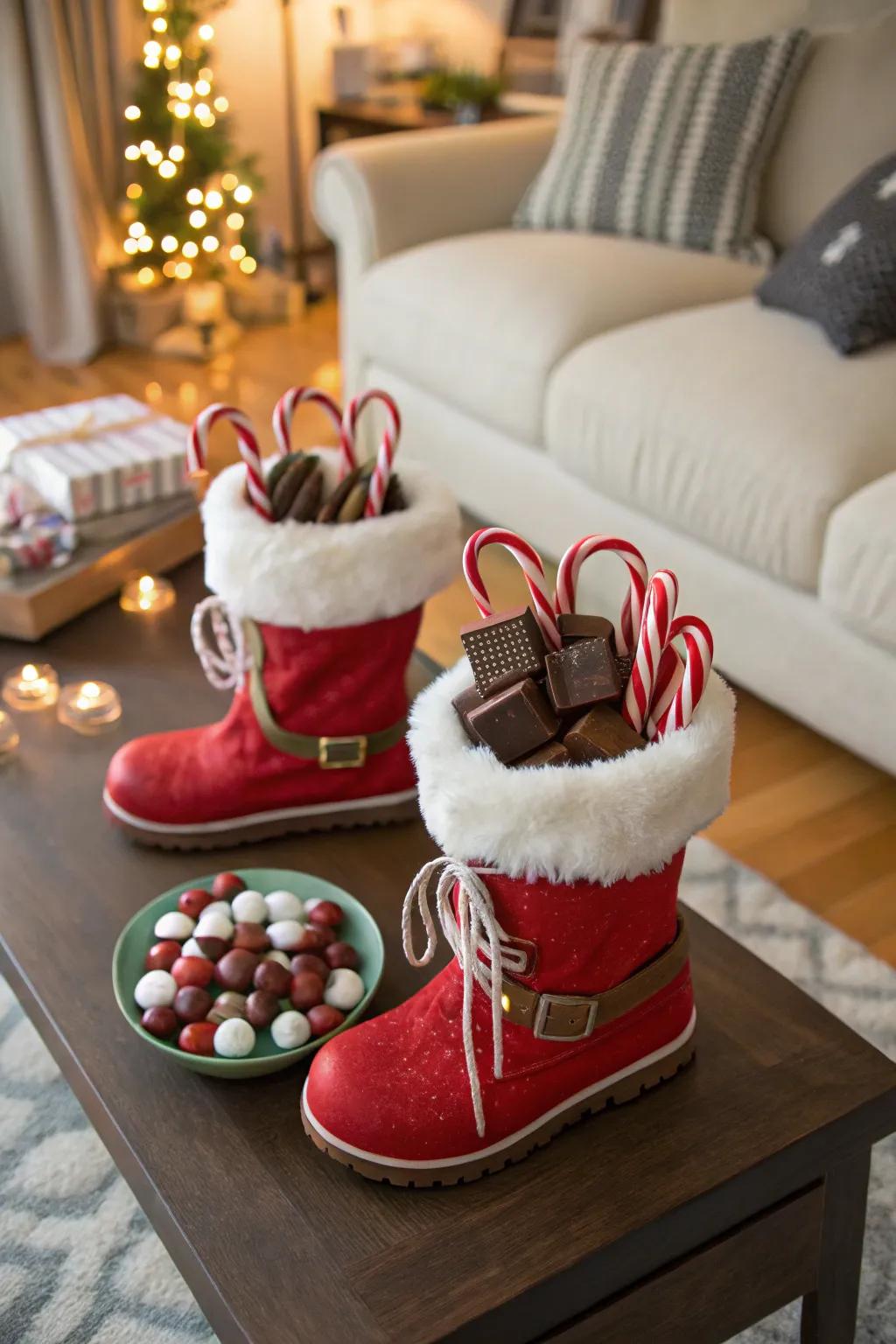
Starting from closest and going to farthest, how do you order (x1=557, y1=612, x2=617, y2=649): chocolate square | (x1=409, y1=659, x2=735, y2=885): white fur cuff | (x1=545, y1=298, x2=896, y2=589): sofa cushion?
(x1=409, y1=659, x2=735, y2=885): white fur cuff → (x1=557, y1=612, x2=617, y2=649): chocolate square → (x1=545, y1=298, x2=896, y2=589): sofa cushion

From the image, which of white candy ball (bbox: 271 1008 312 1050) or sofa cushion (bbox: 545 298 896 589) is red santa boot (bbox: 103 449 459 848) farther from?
sofa cushion (bbox: 545 298 896 589)

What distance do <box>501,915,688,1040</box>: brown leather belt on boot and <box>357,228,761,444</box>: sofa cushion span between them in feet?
4.54

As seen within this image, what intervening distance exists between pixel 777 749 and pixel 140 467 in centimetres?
98

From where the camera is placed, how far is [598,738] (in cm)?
83

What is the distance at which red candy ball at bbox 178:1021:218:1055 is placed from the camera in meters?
0.93

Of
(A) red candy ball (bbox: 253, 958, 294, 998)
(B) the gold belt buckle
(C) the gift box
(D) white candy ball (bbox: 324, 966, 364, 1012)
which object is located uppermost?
(C) the gift box

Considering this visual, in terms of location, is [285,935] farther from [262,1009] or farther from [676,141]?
[676,141]

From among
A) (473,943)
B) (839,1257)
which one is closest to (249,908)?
(473,943)

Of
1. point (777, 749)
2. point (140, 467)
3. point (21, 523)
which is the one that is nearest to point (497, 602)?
point (777, 749)

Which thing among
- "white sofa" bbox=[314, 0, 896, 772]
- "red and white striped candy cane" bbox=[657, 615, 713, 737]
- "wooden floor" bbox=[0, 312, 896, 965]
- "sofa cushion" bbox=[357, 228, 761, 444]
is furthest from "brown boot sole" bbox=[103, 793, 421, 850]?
"sofa cushion" bbox=[357, 228, 761, 444]

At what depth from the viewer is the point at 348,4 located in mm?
3984

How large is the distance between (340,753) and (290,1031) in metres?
0.32

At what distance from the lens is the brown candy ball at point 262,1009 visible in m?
0.96

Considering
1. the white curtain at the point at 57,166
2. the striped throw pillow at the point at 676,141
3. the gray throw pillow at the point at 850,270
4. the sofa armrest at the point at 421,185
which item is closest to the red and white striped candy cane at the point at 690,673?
the gray throw pillow at the point at 850,270
